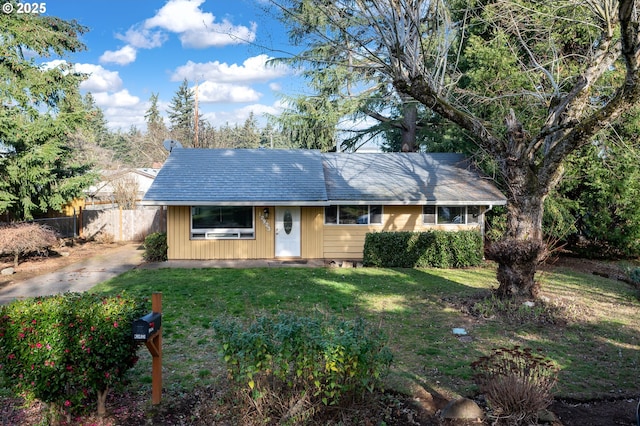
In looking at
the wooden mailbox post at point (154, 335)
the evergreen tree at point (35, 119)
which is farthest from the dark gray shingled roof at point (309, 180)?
the wooden mailbox post at point (154, 335)

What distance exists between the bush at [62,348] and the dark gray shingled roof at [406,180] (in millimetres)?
10465

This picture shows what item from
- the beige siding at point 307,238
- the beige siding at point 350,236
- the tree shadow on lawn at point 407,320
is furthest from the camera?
the beige siding at point 350,236

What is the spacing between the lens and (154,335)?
405 centimetres

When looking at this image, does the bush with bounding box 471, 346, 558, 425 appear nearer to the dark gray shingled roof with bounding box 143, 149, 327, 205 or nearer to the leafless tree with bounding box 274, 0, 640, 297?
the leafless tree with bounding box 274, 0, 640, 297

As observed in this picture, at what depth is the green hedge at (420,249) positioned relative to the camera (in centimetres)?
1318

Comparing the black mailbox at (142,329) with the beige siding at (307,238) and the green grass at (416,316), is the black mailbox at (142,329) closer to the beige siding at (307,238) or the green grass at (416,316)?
the green grass at (416,316)

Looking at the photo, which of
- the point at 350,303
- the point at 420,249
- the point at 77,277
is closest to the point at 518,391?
the point at 350,303

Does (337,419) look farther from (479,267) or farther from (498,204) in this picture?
(498,204)

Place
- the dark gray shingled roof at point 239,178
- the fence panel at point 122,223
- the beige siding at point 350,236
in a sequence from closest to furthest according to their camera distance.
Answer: the dark gray shingled roof at point 239,178, the beige siding at point 350,236, the fence panel at point 122,223

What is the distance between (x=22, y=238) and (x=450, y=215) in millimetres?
14025

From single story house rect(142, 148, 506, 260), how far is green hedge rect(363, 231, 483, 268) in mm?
1352

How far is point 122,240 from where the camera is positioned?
761 inches
